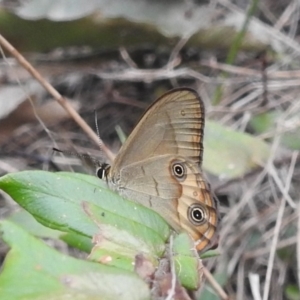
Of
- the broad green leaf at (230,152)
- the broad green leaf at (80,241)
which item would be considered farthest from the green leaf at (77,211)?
the broad green leaf at (230,152)

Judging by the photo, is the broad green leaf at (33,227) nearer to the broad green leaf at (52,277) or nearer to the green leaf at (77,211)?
the green leaf at (77,211)

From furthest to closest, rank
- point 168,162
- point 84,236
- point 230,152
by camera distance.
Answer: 1. point 230,152
2. point 168,162
3. point 84,236

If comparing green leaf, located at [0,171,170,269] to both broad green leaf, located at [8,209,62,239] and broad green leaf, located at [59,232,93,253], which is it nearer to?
broad green leaf, located at [59,232,93,253]

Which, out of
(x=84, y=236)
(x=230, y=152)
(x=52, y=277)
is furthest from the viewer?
(x=230, y=152)

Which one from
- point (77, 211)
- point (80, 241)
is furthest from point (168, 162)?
point (77, 211)

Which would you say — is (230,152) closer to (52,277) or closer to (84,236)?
(84,236)

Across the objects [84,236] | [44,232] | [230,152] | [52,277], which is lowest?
[52,277]
